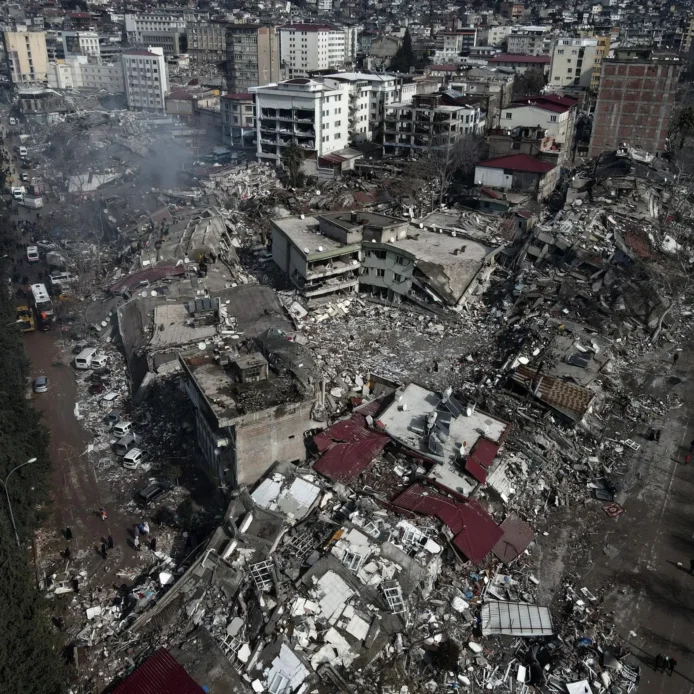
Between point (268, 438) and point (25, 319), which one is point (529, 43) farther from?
point (268, 438)

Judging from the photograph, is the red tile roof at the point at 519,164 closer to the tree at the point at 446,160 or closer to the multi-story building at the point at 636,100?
the tree at the point at 446,160

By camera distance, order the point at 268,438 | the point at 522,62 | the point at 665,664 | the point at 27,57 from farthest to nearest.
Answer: the point at 27,57 < the point at 522,62 < the point at 268,438 < the point at 665,664

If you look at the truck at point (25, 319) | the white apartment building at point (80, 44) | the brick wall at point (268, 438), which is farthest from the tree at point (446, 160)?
the white apartment building at point (80, 44)

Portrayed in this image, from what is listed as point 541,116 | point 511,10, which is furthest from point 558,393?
point 511,10

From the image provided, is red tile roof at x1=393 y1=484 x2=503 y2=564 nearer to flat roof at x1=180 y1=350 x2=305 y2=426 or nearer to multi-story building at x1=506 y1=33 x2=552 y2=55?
flat roof at x1=180 y1=350 x2=305 y2=426

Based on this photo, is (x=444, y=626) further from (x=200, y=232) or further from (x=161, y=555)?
(x=200, y=232)

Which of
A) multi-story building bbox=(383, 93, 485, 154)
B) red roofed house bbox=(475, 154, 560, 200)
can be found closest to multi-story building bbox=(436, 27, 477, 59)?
multi-story building bbox=(383, 93, 485, 154)

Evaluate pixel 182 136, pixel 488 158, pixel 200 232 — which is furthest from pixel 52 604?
pixel 182 136
